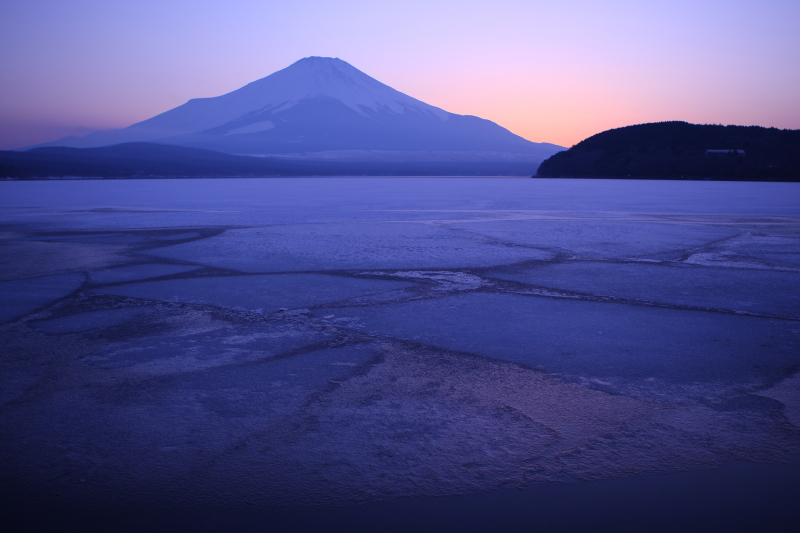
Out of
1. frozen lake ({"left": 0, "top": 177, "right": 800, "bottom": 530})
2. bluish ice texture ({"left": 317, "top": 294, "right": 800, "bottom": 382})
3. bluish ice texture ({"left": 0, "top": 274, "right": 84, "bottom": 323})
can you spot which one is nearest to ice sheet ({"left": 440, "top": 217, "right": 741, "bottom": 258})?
frozen lake ({"left": 0, "top": 177, "right": 800, "bottom": 530})

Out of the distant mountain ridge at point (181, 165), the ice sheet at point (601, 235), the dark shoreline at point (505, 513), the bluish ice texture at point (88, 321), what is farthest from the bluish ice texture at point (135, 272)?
the distant mountain ridge at point (181, 165)

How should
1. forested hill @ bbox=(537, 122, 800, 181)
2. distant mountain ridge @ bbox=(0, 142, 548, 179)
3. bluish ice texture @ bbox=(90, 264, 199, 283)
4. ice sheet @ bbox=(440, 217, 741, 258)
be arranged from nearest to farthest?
bluish ice texture @ bbox=(90, 264, 199, 283)
ice sheet @ bbox=(440, 217, 741, 258)
forested hill @ bbox=(537, 122, 800, 181)
distant mountain ridge @ bbox=(0, 142, 548, 179)

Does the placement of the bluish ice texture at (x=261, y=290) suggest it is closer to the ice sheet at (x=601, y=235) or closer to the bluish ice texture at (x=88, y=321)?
the bluish ice texture at (x=88, y=321)

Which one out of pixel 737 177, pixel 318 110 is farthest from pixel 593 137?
pixel 318 110

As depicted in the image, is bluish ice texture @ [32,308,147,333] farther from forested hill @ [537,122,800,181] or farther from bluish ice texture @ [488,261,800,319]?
forested hill @ [537,122,800,181]

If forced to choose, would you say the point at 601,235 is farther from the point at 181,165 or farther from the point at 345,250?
the point at 181,165

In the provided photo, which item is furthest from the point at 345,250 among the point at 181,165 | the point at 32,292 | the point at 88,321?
the point at 181,165
